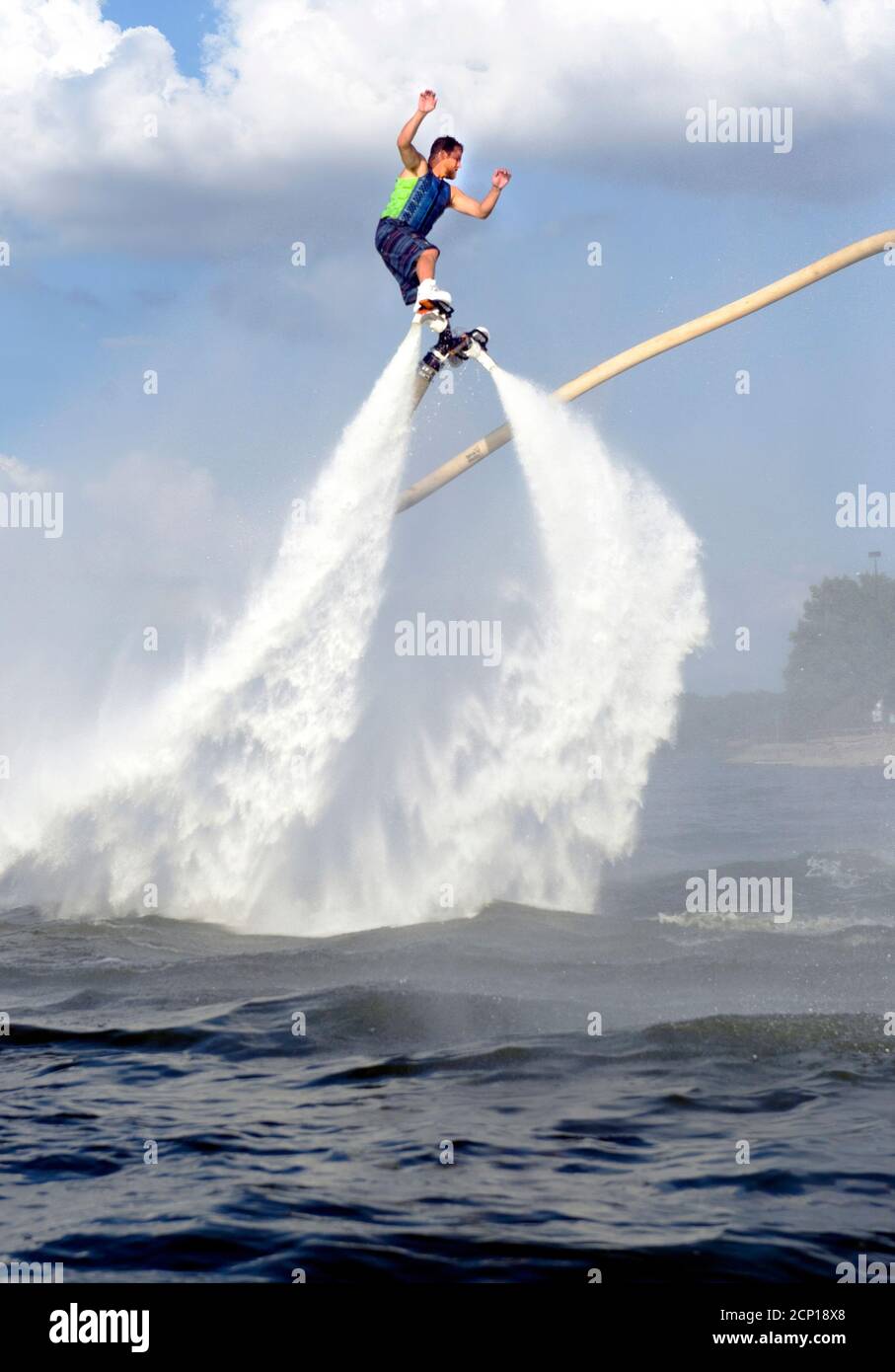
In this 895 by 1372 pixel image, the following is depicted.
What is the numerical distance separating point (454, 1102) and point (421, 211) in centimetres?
1304

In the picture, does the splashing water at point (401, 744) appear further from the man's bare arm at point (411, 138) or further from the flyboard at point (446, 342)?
the man's bare arm at point (411, 138)

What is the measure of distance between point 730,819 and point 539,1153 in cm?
3749

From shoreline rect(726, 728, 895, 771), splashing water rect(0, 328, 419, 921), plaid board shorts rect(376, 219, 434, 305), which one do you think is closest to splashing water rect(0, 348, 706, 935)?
splashing water rect(0, 328, 419, 921)

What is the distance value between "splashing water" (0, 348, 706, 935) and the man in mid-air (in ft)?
7.66

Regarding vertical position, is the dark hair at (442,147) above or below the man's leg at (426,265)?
above

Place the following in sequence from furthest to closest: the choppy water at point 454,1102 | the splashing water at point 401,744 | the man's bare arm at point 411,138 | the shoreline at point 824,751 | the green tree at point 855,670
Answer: the green tree at point 855,670 < the shoreline at point 824,751 < the splashing water at point 401,744 < the man's bare arm at point 411,138 < the choppy water at point 454,1102

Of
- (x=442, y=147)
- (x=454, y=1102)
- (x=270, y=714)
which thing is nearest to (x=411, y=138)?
(x=442, y=147)

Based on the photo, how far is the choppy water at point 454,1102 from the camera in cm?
906

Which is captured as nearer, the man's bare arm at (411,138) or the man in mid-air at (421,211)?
the man's bare arm at (411,138)

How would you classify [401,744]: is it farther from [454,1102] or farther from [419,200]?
[454,1102]

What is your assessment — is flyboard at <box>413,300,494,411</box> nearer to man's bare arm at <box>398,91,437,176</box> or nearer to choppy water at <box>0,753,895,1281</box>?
man's bare arm at <box>398,91,437,176</box>

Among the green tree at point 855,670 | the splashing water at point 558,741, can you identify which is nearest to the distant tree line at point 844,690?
the green tree at point 855,670

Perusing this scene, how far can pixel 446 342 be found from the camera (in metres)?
19.7

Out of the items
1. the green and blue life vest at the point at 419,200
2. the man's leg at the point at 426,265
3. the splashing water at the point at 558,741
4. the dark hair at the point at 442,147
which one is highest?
the dark hair at the point at 442,147
